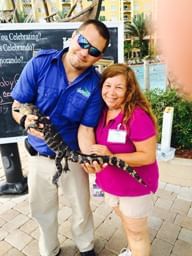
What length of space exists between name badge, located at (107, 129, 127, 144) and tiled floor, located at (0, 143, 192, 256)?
122cm

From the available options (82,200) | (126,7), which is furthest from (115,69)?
(126,7)

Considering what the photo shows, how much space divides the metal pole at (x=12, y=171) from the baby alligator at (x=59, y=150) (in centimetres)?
152

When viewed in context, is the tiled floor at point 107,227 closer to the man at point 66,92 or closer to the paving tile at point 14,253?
the paving tile at point 14,253

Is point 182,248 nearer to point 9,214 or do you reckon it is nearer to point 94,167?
point 94,167

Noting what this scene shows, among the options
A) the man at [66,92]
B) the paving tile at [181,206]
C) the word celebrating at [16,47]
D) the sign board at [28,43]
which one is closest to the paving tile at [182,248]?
the paving tile at [181,206]

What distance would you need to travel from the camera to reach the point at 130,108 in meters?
1.54

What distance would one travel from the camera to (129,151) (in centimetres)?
160

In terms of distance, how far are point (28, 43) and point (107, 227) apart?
6.24 feet

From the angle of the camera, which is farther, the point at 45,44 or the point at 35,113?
the point at 45,44

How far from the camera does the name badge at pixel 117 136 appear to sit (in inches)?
61.0

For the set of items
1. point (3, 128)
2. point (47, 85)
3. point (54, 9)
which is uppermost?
point (54, 9)

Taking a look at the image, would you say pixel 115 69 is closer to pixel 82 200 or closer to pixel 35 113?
pixel 35 113

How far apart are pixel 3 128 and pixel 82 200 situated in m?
1.34

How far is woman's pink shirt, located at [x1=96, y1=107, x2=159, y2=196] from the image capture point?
4.97ft
